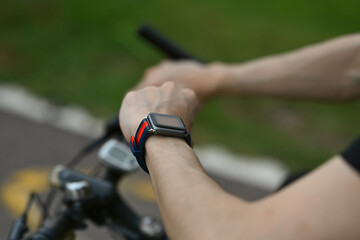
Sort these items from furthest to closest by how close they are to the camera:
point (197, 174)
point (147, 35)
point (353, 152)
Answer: point (147, 35) < point (197, 174) < point (353, 152)

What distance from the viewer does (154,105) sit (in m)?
1.38

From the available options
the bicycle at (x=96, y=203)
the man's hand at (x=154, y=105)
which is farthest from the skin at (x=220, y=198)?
the bicycle at (x=96, y=203)

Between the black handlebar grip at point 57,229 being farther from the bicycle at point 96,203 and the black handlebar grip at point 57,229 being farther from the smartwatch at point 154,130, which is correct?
the smartwatch at point 154,130

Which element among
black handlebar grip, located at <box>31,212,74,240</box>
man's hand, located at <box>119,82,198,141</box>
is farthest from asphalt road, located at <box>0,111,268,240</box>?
man's hand, located at <box>119,82,198,141</box>

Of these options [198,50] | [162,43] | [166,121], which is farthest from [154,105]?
[198,50]

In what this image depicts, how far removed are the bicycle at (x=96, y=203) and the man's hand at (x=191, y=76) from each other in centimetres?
24

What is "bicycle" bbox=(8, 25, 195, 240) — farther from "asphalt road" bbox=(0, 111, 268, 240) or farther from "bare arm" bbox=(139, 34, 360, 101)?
"asphalt road" bbox=(0, 111, 268, 240)

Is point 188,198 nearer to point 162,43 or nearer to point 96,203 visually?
point 96,203

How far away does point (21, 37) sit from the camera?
562 centimetres

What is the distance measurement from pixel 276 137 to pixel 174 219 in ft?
11.9

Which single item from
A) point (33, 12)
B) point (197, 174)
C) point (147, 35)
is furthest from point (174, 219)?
point (33, 12)

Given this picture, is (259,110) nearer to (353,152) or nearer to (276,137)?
(276,137)

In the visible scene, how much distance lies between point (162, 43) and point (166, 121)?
669 mm

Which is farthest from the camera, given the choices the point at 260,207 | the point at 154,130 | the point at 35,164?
the point at 35,164
